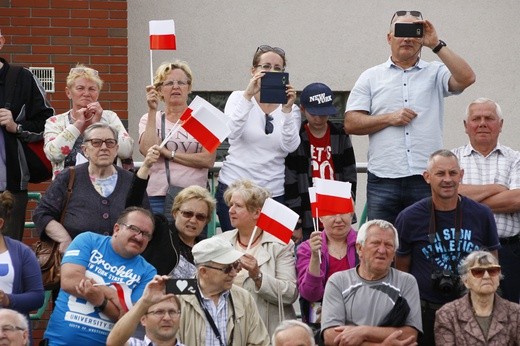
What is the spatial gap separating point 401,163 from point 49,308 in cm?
370

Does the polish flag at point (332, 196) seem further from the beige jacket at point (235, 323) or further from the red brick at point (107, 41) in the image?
the red brick at point (107, 41)

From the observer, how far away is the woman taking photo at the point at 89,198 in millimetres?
11242

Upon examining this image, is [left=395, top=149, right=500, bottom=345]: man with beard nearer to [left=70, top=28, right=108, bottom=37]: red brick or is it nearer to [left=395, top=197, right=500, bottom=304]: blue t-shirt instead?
[left=395, top=197, right=500, bottom=304]: blue t-shirt

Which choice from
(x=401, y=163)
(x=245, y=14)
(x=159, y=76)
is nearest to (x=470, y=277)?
(x=401, y=163)

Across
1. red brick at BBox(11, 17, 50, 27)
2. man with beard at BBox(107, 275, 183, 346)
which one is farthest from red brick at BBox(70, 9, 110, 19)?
man with beard at BBox(107, 275, 183, 346)

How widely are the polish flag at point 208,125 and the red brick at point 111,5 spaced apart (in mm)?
3538

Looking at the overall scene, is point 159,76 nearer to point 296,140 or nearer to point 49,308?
point 296,140

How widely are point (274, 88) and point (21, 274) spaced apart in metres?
2.45

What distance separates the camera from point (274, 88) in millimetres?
11797

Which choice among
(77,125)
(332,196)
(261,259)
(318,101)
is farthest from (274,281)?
(77,125)

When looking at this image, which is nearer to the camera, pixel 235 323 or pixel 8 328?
pixel 8 328

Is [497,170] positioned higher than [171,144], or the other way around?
[171,144]

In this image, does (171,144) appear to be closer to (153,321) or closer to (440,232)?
(440,232)

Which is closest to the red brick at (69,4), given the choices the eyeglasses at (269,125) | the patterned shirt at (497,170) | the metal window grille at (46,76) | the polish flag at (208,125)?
the metal window grille at (46,76)
